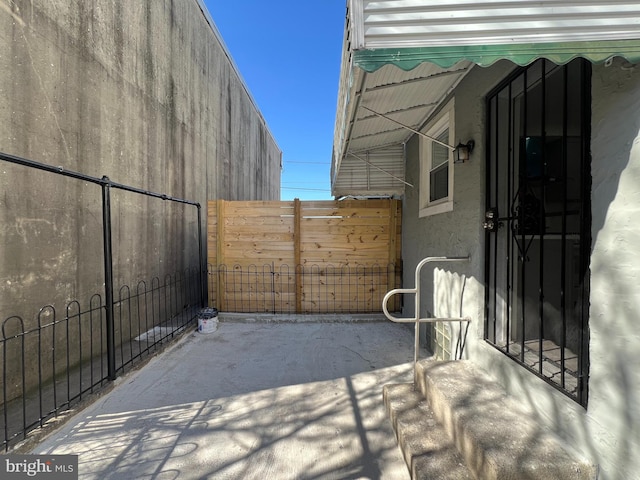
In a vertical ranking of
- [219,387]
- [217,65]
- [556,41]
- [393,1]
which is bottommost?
[219,387]

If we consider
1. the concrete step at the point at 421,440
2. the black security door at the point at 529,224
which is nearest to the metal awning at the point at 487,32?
the black security door at the point at 529,224

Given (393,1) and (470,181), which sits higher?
(393,1)

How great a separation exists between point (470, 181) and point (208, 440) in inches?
124

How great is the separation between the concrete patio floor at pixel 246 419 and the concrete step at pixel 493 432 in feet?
1.51

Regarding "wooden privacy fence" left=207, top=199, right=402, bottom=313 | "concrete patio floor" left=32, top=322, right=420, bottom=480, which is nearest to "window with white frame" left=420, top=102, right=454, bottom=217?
"wooden privacy fence" left=207, top=199, right=402, bottom=313

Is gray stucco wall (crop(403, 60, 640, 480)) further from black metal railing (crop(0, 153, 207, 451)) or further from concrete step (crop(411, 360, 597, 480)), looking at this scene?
black metal railing (crop(0, 153, 207, 451))

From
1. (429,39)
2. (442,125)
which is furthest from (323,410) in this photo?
(442,125)

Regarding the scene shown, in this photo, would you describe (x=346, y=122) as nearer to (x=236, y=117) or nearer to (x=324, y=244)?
→ (x=324, y=244)

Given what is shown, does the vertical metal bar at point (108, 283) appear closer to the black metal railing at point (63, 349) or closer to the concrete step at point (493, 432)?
the black metal railing at point (63, 349)

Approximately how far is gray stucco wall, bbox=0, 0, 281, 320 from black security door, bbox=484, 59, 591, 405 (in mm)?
4213

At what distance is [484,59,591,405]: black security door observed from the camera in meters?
2.39

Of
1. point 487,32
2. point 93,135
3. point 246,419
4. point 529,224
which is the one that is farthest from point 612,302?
point 93,135

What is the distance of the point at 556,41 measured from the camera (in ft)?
4.71

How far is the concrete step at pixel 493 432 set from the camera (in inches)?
63.1
